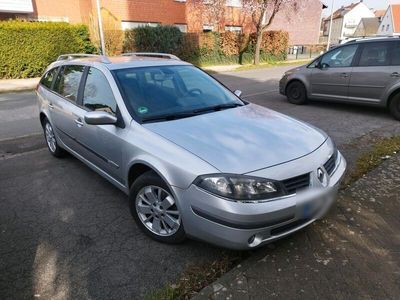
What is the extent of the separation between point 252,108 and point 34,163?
3428mm

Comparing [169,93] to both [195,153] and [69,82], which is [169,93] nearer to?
[195,153]

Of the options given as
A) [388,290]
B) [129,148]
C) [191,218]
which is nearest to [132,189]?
[129,148]

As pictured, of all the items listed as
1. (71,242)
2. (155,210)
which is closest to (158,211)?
(155,210)

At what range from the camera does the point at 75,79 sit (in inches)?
172

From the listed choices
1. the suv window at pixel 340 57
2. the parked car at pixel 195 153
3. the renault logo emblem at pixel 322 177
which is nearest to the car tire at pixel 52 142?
the parked car at pixel 195 153

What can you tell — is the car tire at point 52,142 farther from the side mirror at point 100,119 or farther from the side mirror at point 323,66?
the side mirror at point 323,66

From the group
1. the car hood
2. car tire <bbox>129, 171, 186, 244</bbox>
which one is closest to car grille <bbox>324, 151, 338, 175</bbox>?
the car hood

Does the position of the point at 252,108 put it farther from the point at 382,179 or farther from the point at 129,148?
the point at 382,179

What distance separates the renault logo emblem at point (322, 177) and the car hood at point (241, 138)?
0.19 m

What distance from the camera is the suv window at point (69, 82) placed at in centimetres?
427

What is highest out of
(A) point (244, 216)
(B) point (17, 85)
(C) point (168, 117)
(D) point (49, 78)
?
(D) point (49, 78)

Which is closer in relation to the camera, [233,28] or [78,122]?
[78,122]

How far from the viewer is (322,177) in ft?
9.33

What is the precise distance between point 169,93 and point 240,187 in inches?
64.0
